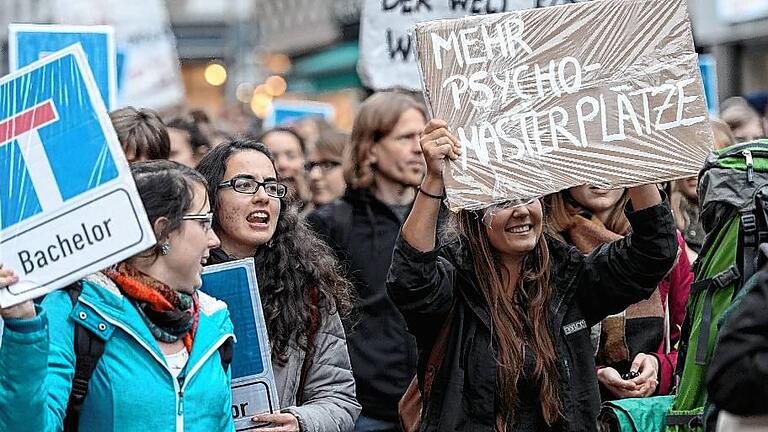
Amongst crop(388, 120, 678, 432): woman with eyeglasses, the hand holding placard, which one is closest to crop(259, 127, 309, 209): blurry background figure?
crop(388, 120, 678, 432): woman with eyeglasses

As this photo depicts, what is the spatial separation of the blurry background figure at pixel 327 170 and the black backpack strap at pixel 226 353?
4.49m

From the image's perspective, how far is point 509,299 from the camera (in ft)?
13.7

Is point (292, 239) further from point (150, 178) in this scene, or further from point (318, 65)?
point (318, 65)

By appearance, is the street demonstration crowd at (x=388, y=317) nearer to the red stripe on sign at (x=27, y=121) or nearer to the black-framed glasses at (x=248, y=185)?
the black-framed glasses at (x=248, y=185)

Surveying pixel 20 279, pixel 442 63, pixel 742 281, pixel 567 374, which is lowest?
pixel 567 374

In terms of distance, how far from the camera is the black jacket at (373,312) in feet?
18.1

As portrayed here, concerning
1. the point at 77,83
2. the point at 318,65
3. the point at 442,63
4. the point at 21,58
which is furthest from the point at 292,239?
the point at 318,65

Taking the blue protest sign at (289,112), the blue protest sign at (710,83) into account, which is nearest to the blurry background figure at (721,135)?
the blue protest sign at (710,83)

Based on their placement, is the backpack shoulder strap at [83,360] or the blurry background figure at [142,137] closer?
the backpack shoulder strap at [83,360]

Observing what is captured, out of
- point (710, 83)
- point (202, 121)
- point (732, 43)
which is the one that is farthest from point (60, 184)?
point (732, 43)

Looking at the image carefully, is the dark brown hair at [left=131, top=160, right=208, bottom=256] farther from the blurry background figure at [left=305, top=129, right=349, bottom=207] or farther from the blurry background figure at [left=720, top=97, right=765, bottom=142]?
the blurry background figure at [left=720, top=97, right=765, bottom=142]

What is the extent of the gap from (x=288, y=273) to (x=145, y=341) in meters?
1.02

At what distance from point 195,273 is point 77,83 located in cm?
63

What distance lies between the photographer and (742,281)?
11.5 ft
